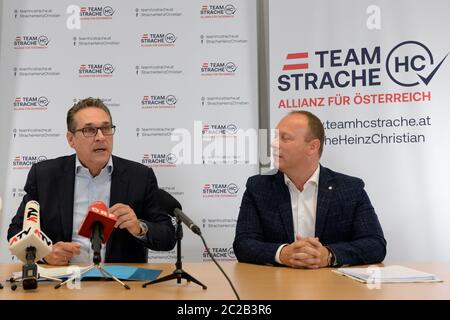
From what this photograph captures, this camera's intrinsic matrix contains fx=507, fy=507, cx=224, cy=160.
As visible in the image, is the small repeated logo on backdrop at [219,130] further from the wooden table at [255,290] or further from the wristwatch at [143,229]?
the wooden table at [255,290]

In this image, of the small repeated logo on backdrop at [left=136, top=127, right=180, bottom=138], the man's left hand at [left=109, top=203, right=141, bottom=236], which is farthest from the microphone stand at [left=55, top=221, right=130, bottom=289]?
the small repeated logo on backdrop at [left=136, top=127, right=180, bottom=138]

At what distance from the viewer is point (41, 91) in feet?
13.4

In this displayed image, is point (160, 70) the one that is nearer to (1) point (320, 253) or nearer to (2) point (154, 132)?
(2) point (154, 132)

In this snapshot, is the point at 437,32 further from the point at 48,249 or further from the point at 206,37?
the point at 48,249

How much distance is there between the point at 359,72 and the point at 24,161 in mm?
2729

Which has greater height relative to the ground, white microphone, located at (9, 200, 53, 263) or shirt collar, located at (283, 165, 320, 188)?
shirt collar, located at (283, 165, 320, 188)

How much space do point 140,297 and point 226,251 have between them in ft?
7.77

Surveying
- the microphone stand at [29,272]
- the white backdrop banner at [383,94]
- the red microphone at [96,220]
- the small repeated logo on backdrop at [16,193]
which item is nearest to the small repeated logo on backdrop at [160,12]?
the white backdrop banner at [383,94]

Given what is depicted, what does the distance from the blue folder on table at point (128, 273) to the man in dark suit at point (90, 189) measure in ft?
1.75

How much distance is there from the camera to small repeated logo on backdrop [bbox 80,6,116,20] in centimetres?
414

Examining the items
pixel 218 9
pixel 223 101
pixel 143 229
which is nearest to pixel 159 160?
pixel 223 101

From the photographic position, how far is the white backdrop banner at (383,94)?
3742 mm

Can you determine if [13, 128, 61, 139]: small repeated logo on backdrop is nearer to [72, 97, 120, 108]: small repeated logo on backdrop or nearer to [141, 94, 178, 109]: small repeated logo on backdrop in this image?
[72, 97, 120, 108]: small repeated logo on backdrop
